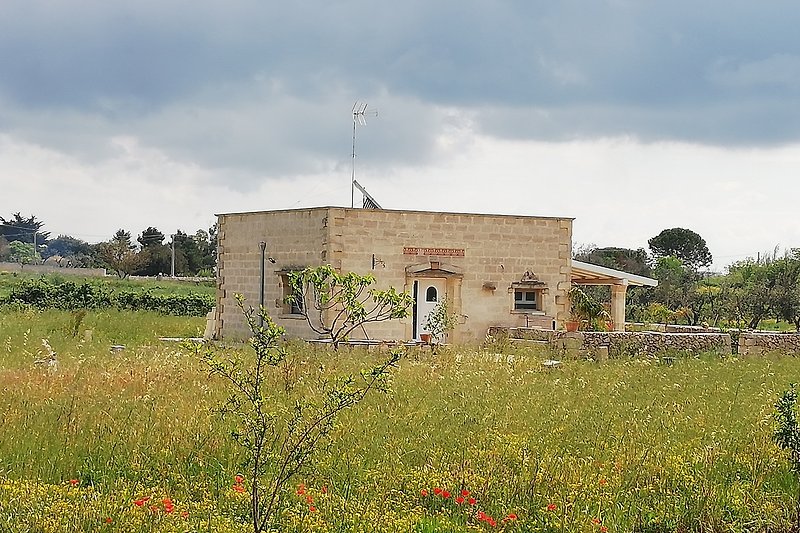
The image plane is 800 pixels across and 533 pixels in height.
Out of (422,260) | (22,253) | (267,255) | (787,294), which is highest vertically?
(22,253)

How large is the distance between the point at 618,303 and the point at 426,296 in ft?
22.1

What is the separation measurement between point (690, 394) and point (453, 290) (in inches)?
402

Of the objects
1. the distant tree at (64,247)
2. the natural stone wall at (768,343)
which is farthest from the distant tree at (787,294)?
the distant tree at (64,247)

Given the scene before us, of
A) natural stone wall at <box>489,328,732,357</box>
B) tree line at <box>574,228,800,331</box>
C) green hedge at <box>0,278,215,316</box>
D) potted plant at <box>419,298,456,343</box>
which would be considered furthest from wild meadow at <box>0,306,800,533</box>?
green hedge at <box>0,278,215,316</box>

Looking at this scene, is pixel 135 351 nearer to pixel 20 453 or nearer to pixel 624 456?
pixel 20 453

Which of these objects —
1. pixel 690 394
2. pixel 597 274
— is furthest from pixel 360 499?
pixel 597 274

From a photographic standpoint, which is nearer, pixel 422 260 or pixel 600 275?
pixel 422 260

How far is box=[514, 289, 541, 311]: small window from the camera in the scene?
2339 centimetres

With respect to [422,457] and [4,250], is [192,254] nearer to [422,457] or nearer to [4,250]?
[4,250]

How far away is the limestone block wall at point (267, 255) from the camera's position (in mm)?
22000

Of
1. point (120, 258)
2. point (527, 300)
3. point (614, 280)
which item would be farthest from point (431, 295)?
point (120, 258)

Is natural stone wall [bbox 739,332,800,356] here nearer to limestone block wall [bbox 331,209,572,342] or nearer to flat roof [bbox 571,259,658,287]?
flat roof [bbox 571,259,658,287]

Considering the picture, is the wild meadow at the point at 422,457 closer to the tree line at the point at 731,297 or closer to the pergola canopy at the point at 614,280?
the pergola canopy at the point at 614,280

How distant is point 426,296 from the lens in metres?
22.7
